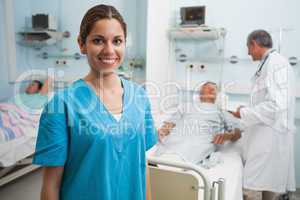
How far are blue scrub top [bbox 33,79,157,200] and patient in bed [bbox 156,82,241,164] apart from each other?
3.16 feet

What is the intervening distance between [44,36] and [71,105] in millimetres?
2697

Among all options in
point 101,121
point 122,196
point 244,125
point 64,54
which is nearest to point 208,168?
point 244,125

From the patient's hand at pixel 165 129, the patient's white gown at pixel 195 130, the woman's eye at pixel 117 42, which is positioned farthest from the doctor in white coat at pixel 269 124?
the woman's eye at pixel 117 42

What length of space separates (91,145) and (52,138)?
108mm

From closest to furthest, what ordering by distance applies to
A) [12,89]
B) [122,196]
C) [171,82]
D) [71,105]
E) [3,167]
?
[71,105], [122,196], [3,167], [12,89], [171,82]

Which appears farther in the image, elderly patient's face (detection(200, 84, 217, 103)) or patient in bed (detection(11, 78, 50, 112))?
patient in bed (detection(11, 78, 50, 112))

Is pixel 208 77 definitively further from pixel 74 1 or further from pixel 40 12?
pixel 40 12

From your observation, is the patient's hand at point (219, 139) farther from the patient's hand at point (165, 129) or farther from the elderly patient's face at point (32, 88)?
the elderly patient's face at point (32, 88)

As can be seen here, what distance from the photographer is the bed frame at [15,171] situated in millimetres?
1580

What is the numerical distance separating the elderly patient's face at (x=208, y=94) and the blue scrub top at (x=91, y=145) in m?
1.77

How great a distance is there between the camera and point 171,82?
10.6ft

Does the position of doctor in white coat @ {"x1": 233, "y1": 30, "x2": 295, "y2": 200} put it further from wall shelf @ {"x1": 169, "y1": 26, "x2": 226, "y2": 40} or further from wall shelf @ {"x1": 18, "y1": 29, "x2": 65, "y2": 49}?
wall shelf @ {"x1": 18, "y1": 29, "x2": 65, "y2": 49}

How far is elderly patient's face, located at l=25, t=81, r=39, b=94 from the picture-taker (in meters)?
3.15

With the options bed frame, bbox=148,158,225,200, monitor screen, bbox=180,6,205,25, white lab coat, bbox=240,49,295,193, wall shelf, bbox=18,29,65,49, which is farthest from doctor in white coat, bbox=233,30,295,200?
wall shelf, bbox=18,29,65,49
